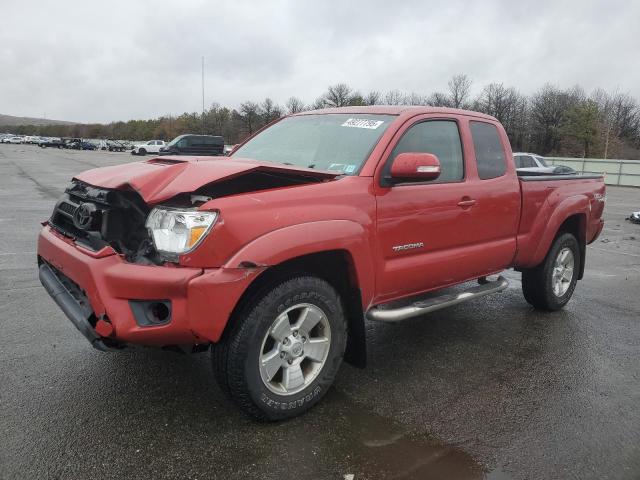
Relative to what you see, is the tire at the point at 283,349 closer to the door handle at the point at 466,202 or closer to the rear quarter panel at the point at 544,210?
the door handle at the point at 466,202

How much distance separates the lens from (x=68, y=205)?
11.5 feet

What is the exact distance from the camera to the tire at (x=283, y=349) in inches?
113

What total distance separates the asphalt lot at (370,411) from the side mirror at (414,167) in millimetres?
1467

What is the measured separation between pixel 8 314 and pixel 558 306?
541 centimetres

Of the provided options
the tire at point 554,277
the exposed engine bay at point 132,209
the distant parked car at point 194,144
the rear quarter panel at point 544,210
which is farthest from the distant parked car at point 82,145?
the exposed engine bay at point 132,209

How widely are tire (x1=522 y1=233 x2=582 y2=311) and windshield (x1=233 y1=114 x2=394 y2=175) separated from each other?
2523 millimetres

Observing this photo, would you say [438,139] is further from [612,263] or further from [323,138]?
[612,263]

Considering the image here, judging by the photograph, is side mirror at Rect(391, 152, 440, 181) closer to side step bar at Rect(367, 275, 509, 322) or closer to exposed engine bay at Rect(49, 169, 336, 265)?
exposed engine bay at Rect(49, 169, 336, 265)

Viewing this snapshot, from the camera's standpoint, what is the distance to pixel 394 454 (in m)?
2.84

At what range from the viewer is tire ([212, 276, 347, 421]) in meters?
2.87

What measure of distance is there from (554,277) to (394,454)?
3386 millimetres

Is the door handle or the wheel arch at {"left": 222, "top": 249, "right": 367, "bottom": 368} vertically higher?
the door handle

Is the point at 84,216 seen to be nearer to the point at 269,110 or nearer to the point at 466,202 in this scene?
the point at 466,202

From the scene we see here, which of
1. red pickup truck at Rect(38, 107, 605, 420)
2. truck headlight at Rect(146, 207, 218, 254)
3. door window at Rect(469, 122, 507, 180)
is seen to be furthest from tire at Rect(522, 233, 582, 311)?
truck headlight at Rect(146, 207, 218, 254)
